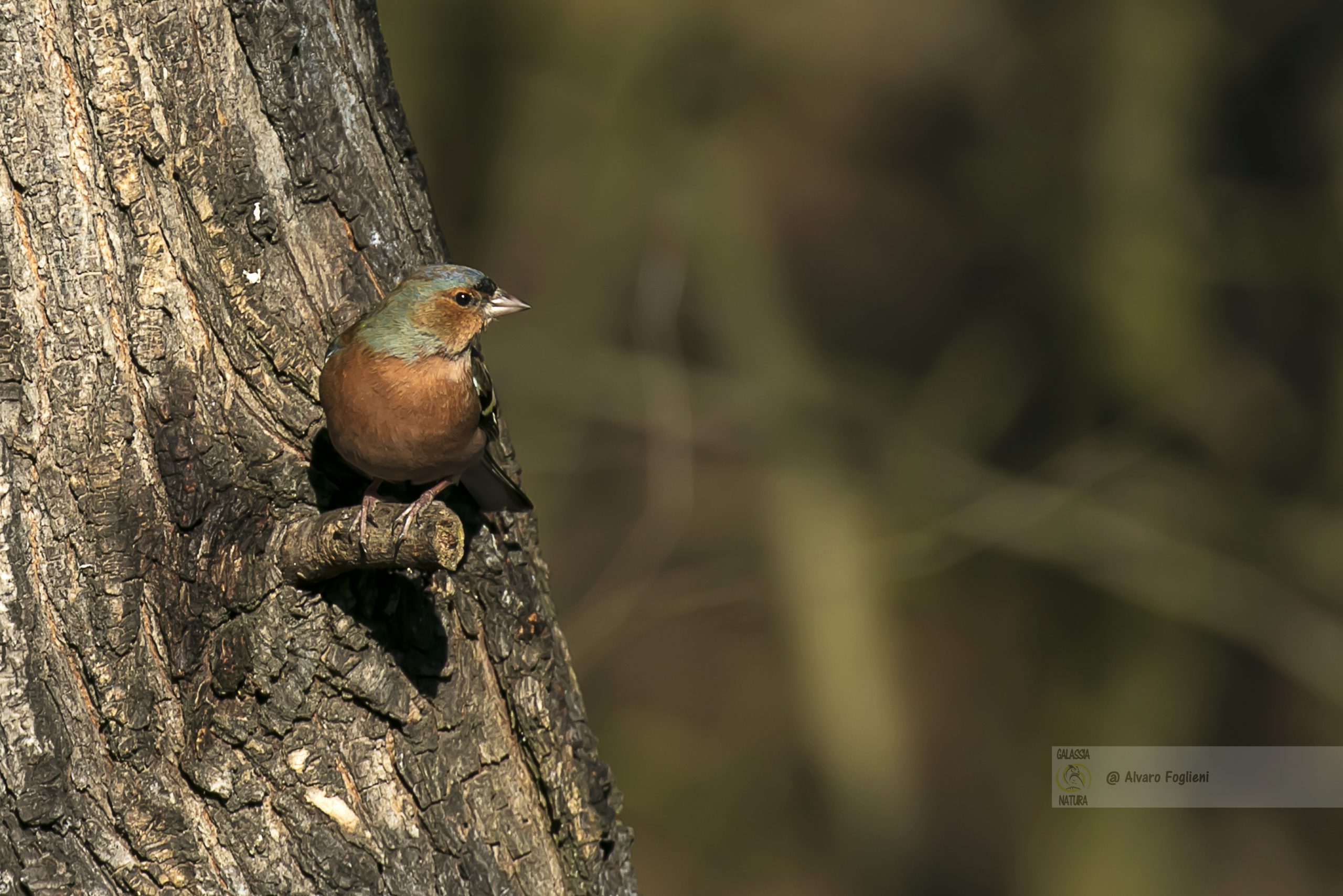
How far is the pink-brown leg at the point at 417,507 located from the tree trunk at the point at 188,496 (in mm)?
156

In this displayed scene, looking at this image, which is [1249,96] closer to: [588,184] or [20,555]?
[588,184]

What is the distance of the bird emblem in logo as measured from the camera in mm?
7387

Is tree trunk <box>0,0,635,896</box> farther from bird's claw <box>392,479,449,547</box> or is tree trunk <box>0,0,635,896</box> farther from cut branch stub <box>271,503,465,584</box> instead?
bird's claw <box>392,479,449,547</box>

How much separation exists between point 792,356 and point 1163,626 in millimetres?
2932

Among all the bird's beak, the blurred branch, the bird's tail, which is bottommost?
the bird's tail

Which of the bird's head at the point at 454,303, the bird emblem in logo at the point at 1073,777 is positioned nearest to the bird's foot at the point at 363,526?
the bird's head at the point at 454,303

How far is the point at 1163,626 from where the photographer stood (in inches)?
294

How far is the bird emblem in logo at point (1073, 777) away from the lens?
24.2 ft

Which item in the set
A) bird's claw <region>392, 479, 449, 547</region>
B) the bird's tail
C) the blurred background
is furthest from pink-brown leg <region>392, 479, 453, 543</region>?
the blurred background

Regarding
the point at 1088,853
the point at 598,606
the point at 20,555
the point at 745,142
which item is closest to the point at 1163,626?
the point at 1088,853

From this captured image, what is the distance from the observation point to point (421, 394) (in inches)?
118

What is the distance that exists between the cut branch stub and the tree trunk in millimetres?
13

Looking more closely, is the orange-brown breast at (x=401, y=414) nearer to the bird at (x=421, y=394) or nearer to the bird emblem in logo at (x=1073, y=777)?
the bird at (x=421, y=394)

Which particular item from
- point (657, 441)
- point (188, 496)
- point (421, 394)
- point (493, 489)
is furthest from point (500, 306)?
point (657, 441)
